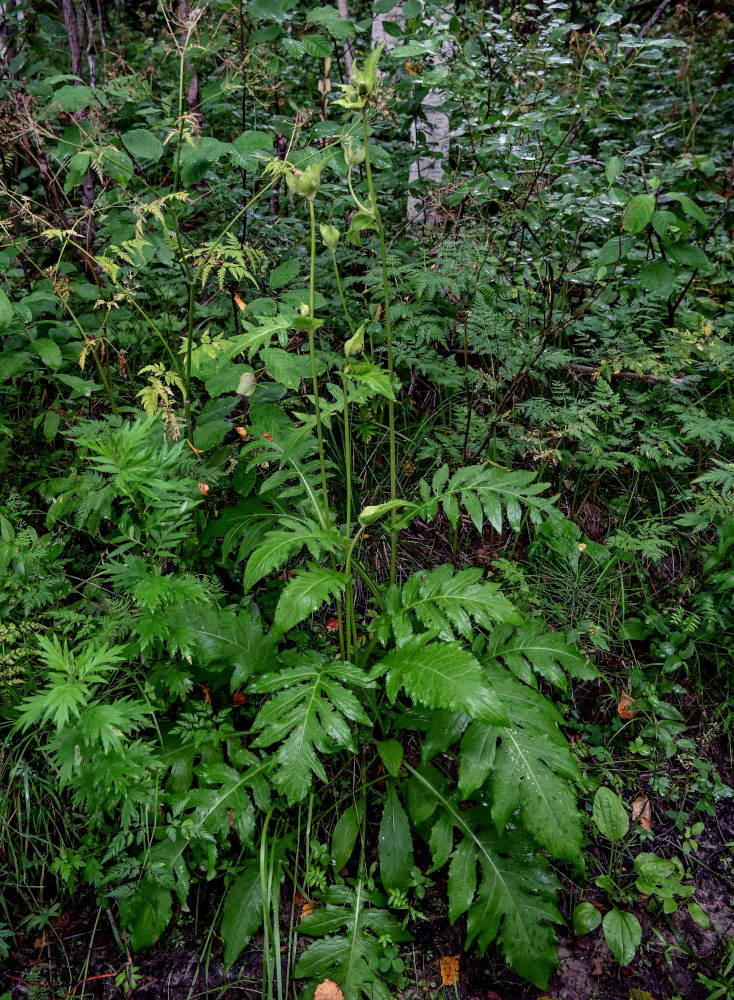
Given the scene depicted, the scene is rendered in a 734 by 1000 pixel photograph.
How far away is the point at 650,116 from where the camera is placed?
14.9 ft

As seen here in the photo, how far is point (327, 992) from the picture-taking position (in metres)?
1.78

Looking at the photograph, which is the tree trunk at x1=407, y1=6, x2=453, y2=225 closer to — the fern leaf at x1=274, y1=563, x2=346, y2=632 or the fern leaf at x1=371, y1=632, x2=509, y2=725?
the fern leaf at x1=274, y1=563, x2=346, y2=632

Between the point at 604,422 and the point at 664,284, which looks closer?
the point at 664,284

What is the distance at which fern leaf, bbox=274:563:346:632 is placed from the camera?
67.6 inches

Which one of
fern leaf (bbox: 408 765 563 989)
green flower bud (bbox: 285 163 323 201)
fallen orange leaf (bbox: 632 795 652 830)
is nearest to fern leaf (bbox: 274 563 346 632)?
fern leaf (bbox: 408 765 563 989)

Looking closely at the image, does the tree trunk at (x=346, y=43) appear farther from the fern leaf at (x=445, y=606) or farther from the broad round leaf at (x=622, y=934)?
the broad round leaf at (x=622, y=934)

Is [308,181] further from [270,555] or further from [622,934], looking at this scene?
[622,934]

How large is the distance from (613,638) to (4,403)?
9.51ft

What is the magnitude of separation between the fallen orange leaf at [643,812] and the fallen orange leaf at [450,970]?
0.81 m

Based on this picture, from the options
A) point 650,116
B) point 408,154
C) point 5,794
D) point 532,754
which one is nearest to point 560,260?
point 408,154

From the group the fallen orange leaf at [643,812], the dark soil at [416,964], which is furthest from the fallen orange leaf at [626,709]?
the dark soil at [416,964]

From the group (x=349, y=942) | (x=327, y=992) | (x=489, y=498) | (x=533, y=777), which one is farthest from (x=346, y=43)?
(x=327, y=992)

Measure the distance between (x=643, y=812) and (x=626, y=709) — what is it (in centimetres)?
37

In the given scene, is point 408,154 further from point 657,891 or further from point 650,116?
point 657,891
